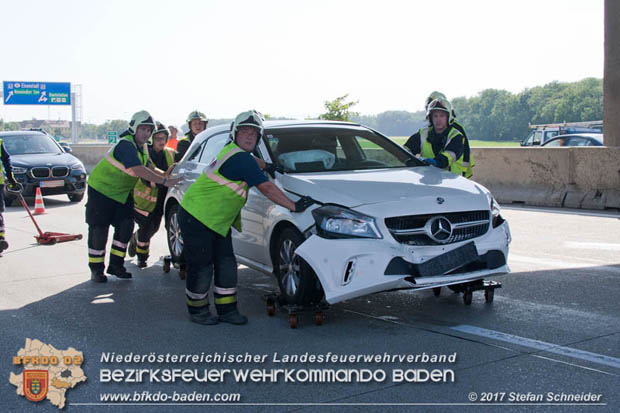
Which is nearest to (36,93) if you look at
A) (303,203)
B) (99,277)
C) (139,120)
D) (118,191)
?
(118,191)

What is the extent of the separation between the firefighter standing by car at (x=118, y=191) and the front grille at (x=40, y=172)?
32.3 ft

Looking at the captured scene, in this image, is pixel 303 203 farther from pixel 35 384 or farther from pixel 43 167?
pixel 43 167

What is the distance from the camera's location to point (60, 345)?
18.8 ft

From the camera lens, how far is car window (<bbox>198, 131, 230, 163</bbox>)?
26.6 ft

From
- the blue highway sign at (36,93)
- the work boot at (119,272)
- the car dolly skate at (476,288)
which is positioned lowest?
the work boot at (119,272)

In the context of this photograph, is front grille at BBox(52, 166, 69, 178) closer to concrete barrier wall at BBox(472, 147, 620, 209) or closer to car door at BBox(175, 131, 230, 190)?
concrete barrier wall at BBox(472, 147, 620, 209)

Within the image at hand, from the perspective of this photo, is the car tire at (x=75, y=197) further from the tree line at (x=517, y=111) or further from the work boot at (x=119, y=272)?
the tree line at (x=517, y=111)

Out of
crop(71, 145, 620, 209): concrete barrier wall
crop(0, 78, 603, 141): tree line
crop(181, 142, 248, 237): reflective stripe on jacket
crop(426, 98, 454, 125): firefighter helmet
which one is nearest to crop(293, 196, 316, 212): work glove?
crop(181, 142, 248, 237): reflective stripe on jacket

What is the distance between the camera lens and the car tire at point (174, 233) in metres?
8.62

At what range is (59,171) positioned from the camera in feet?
58.9

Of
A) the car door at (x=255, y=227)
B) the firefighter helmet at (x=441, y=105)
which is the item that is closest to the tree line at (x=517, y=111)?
the firefighter helmet at (x=441, y=105)

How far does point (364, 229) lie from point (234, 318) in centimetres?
138

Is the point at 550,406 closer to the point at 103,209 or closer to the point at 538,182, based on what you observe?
the point at 103,209

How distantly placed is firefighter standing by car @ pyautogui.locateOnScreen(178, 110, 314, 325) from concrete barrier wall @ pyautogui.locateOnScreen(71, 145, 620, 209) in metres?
9.98
